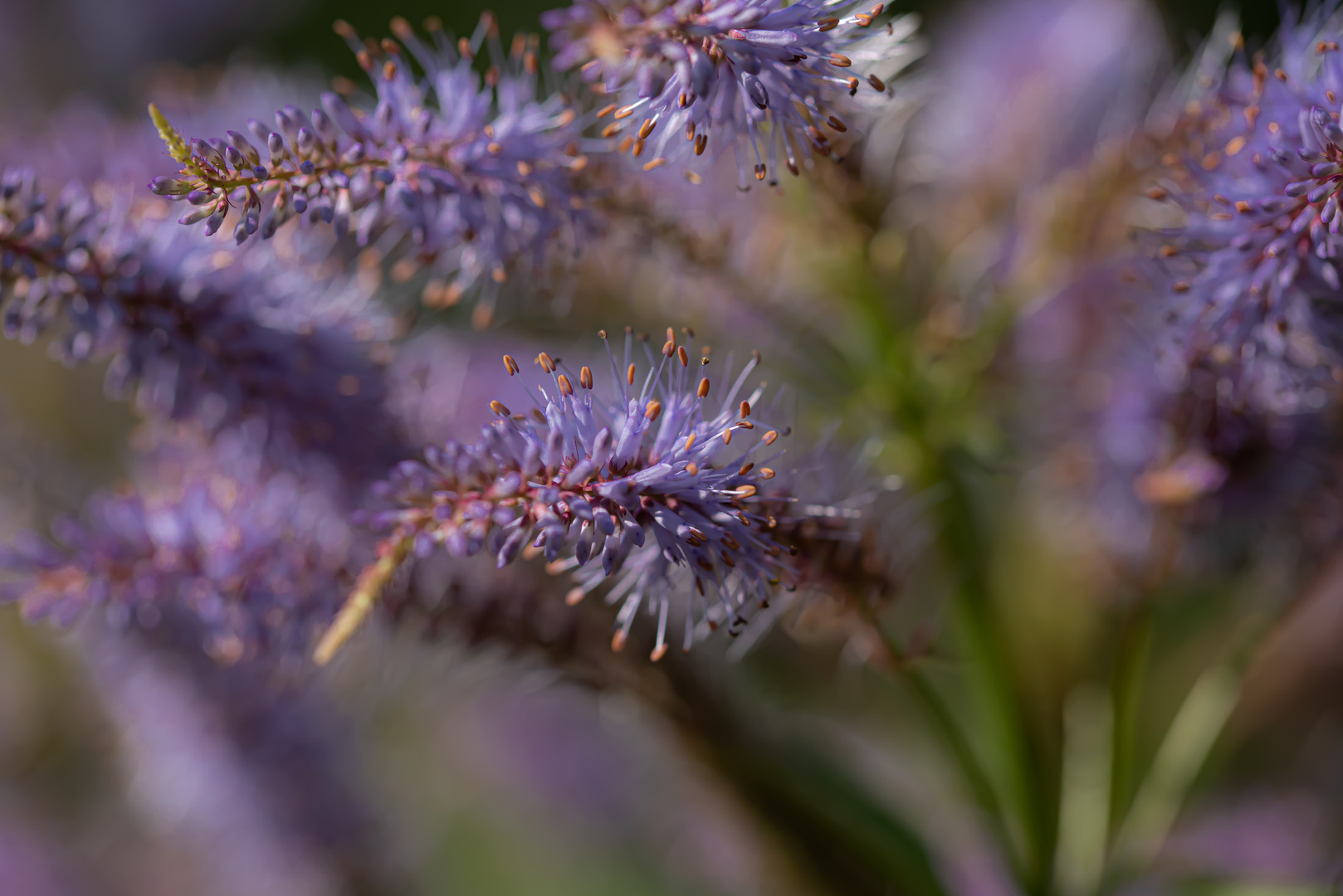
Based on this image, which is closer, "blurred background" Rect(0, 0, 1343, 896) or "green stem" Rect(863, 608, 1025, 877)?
"green stem" Rect(863, 608, 1025, 877)

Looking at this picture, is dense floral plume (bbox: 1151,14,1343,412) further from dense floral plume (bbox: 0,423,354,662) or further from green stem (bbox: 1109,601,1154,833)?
dense floral plume (bbox: 0,423,354,662)

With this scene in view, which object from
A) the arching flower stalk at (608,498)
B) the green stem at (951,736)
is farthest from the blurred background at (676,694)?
the arching flower stalk at (608,498)

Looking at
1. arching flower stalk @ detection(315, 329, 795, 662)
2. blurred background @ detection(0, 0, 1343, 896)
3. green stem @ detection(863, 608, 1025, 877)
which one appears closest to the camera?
arching flower stalk @ detection(315, 329, 795, 662)

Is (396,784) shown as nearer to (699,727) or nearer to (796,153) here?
(699,727)

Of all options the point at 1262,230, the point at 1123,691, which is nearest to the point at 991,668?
the point at 1123,691

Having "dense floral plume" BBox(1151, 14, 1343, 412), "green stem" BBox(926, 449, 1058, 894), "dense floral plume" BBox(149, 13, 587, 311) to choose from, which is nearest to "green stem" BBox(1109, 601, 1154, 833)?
"green stem" BBox(926, 449, 1058, 894)

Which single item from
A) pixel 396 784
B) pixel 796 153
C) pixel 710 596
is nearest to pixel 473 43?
pixel 796 153
